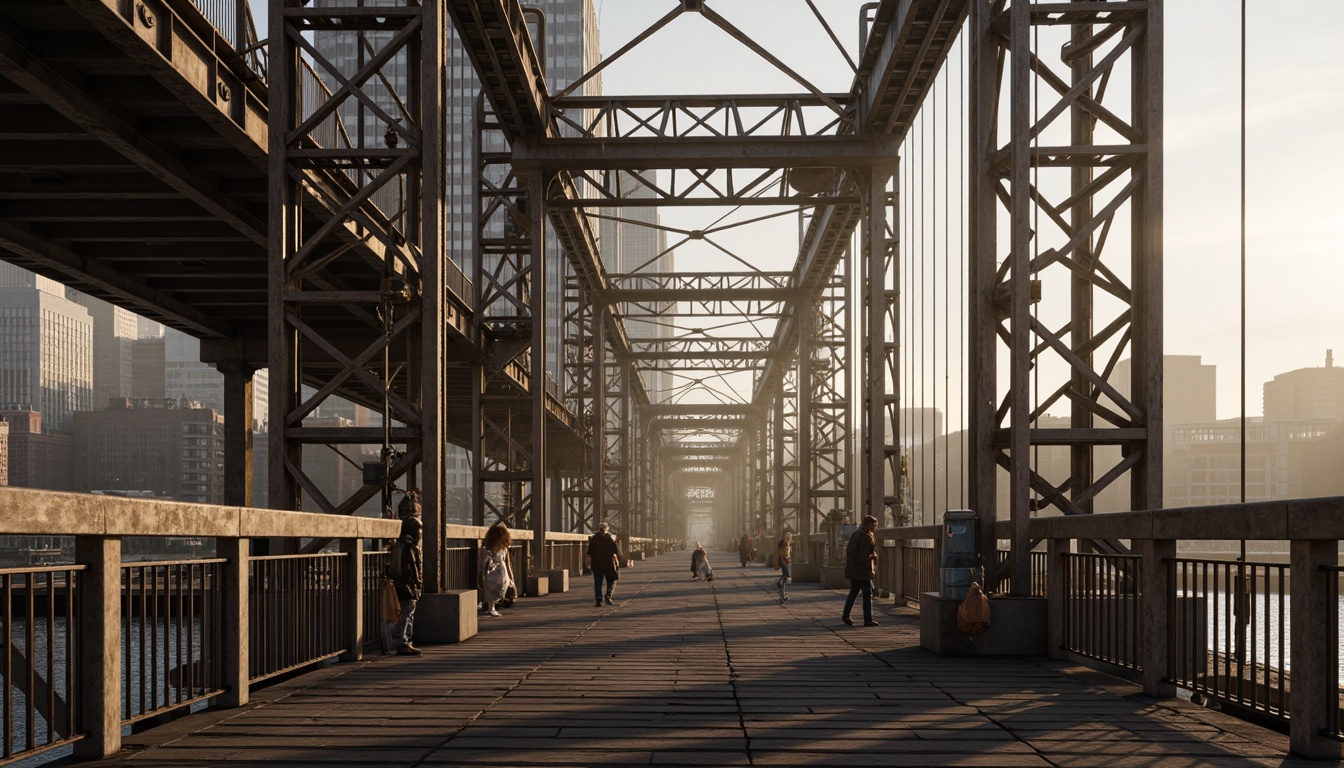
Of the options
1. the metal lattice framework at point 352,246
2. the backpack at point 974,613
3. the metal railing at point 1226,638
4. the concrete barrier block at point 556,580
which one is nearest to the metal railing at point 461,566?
the metal lattice framework at point 352,246

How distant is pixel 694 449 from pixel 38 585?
222ft

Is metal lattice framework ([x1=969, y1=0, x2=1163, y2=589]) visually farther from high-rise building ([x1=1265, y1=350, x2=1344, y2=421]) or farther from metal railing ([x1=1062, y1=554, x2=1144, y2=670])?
high-rise building ([x1=1265, y1=350, x2=1344, y2=421])

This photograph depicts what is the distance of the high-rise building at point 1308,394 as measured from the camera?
51.8 metres

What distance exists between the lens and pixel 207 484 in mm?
193625

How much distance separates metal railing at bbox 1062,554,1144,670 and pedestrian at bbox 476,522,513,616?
31.2 ft

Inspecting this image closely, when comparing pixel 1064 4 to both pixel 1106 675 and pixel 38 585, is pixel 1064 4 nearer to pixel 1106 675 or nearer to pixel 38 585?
pixel 1106 675

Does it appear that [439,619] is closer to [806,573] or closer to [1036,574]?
[1036,574]

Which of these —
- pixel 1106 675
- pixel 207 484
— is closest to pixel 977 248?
pixel 1106 675

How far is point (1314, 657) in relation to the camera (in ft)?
25.2

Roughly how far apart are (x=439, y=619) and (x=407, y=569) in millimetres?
2436

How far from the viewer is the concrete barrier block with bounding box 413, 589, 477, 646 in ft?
51.4

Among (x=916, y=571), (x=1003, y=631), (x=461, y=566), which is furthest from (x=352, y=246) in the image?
(x=916, y=571)

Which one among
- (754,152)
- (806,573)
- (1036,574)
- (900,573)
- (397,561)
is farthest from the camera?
(806,573)

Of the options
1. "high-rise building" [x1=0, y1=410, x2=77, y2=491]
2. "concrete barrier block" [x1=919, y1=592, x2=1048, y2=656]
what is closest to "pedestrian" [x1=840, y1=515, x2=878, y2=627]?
"concrete barrier block" [x1=919, y1=592, x2=1048, y2=656]
